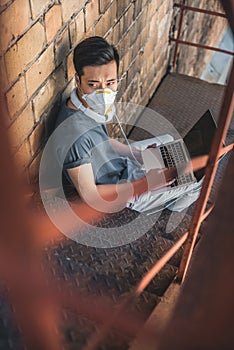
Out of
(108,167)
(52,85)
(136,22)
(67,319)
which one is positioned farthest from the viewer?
(136,22)

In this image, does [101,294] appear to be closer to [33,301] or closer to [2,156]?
[33,301]

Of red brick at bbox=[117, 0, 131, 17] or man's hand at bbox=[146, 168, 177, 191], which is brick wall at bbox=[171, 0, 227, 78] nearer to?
red brick at bbox=[117, 0, 131, 17]

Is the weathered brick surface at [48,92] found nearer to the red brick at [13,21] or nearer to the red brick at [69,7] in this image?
the red brick at [69,7]

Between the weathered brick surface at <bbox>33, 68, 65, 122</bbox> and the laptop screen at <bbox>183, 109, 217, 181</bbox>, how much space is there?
3.26 ft

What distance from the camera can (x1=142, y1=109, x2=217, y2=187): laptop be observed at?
9.16 ft

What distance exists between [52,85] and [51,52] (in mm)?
179

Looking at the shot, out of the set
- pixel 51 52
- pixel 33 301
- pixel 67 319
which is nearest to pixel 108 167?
pixel 51 52

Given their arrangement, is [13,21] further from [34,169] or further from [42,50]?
[34,169]

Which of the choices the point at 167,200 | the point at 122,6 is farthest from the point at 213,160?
the point at 122,6

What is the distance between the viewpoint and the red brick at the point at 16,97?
6.55 feet

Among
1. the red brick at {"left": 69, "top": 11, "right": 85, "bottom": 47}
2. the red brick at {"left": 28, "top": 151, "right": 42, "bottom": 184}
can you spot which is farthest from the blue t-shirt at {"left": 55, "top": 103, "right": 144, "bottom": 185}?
the red brick at {"left": 69, "top": 11, "right": 85, "bottom": 47}

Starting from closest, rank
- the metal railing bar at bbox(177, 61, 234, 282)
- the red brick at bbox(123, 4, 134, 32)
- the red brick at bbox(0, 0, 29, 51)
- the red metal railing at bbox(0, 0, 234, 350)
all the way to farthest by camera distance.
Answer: the red metal railing at bbox(0, 0, 234, 350), the metal railing bar at bbox(177, 61, 234, 282), the red brick at bbox(0, 0, 29, 51), the red brick at bbox(123, 4, 134, 32)

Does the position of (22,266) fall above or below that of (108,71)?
above

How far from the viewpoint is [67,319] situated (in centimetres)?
182
